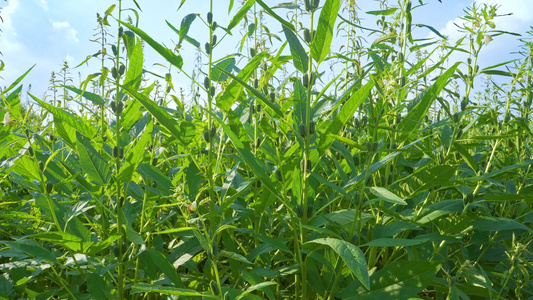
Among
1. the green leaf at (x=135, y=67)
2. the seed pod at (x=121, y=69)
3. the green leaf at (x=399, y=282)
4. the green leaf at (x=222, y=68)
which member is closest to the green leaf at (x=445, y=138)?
the green leaf at (x=399, y=282)

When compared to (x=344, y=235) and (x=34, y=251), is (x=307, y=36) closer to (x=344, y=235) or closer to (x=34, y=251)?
(x=344, y=235)

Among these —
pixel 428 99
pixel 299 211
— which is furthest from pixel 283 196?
pixel 428 99

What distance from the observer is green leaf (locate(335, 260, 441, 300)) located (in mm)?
1171

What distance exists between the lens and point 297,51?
123 cm

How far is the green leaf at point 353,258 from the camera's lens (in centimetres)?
91

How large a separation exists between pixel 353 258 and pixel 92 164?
34.2 inches

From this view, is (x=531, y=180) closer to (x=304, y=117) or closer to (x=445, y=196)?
(x=445, y=196)

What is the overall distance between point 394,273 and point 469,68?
877 mm

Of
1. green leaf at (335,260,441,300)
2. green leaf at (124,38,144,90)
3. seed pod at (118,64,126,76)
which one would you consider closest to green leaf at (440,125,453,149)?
green leaf at (335,260,441,300)

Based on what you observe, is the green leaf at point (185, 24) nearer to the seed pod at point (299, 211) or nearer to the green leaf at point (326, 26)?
the green leaf at point (326, 26)

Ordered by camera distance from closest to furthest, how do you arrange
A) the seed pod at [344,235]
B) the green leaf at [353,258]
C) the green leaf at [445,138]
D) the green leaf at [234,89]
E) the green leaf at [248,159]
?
the green leaf at [353,258] < the green leaf at [248,159] < the seed pod at [344,235] < the green leaf at [234,89] < the green leaf at [445,138]

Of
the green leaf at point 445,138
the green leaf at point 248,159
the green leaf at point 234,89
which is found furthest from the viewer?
the green leaf at point 445,138

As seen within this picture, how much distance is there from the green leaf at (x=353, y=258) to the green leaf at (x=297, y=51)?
0.51m

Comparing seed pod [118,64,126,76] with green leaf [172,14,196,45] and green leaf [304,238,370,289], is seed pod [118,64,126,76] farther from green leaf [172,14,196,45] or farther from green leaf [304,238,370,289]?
green leaf [304,238,370,289]
